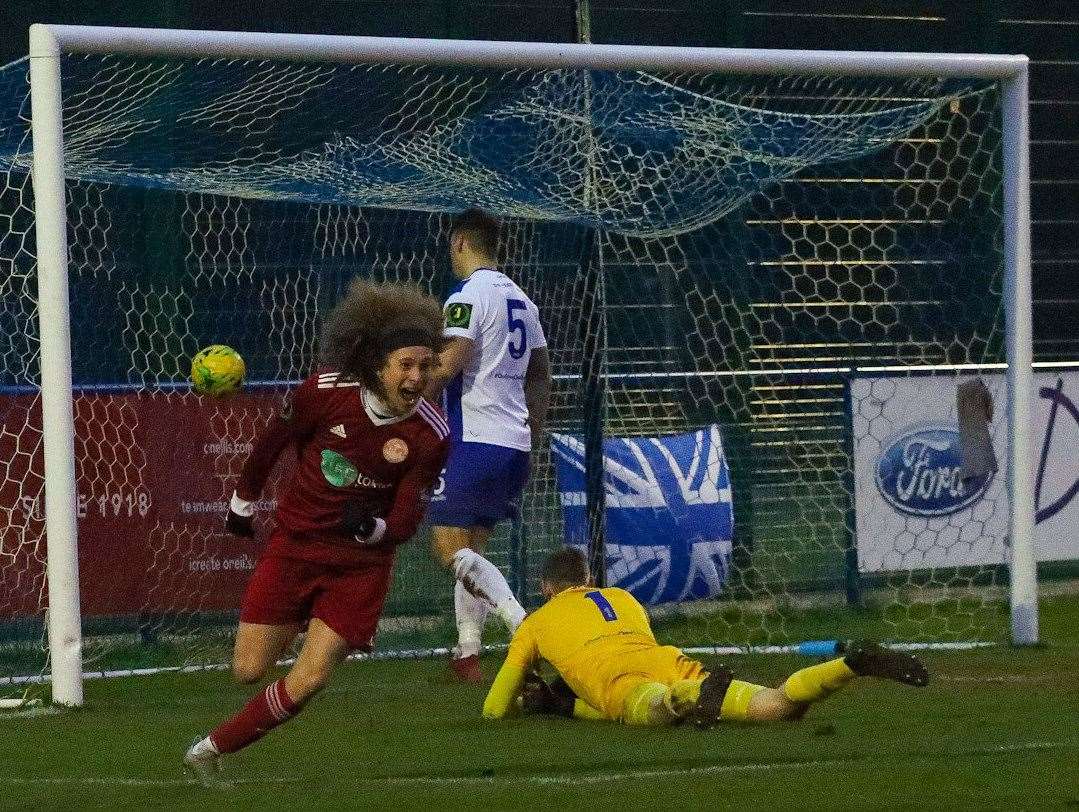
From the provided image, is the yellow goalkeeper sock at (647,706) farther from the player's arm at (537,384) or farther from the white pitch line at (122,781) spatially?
the player's arm at (537,384)

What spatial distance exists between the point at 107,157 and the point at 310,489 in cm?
362

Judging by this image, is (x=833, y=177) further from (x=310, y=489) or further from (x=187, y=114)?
(x=310, y=489)

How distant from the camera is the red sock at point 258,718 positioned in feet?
20.7

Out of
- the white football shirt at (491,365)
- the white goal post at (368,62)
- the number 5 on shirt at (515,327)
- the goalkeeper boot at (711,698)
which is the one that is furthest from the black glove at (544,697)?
the number 5 on shirt at (515,327)

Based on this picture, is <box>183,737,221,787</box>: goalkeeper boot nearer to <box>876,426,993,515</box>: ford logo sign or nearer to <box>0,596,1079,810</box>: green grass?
<box>0,596,1079,810</box>: green grass

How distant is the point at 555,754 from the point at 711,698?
0.67 m

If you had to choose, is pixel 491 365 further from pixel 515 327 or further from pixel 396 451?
pixel 396 451

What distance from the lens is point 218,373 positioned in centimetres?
794

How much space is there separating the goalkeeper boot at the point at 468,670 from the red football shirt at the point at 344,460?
7.78 feet

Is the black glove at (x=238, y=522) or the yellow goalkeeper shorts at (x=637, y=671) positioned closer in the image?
the black glove at (x=238, y=522)

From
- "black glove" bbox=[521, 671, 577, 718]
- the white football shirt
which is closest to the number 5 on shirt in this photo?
the white football shirt

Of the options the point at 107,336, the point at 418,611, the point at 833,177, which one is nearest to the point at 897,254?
the point at 833,177

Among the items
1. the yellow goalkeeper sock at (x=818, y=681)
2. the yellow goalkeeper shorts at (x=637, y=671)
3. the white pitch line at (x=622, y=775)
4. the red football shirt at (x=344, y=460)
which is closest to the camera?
the white pitch line at (x=622, y=775)

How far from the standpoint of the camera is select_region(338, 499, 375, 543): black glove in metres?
6.48
